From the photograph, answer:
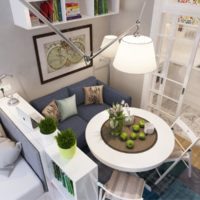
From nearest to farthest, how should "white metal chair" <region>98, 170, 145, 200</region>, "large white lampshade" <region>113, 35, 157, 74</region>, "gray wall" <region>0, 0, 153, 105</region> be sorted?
"large white lampshade" <region>113, 35, 157, 74</region>
"white metal chair" <region>98, 170, 145, 200</region>
"gray wall" <region>0, 0, 153, 105</region>

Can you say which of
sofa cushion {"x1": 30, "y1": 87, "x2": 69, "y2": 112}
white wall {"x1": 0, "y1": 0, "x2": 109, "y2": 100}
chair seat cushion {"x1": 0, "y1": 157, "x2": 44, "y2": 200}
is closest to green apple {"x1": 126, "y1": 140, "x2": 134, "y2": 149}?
chair seat cushion {"x1": 0, "y1": 157, "x2": 44, "y2": 200}

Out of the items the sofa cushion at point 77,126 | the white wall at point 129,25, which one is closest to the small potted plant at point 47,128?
the sofa cushion at point 77,126

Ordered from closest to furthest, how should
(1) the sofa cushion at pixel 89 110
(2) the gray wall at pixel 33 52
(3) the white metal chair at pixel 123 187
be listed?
(3) the white metal chair at pixel 123 187 → (2) the gray wall at pixel 33 52 → (1) the sofa cushion at pixel 89 110

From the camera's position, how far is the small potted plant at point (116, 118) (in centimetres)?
238

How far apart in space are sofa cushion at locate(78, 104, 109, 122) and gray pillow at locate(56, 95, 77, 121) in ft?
0.56

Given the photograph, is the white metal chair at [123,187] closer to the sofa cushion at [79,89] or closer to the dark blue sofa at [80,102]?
the dark blue sofa at [80,102]

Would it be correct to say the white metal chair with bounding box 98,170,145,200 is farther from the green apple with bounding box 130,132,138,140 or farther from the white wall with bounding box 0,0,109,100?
the white wall with bounding box 0,0,109,100

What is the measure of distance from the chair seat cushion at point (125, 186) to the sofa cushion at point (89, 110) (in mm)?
1233

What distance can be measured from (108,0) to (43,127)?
253cm

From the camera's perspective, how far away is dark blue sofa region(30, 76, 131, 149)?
3.03 m

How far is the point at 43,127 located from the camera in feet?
6.12

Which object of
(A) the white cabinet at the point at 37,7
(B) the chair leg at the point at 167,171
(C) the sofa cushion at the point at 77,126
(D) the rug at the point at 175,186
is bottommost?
(D) the rug at the point at 175,186

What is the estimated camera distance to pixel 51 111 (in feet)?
9.69

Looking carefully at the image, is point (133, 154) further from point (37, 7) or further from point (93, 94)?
point (37, 7)
